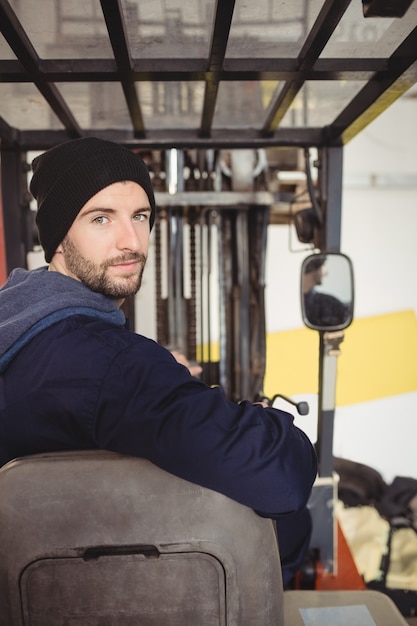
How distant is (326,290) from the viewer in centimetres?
248

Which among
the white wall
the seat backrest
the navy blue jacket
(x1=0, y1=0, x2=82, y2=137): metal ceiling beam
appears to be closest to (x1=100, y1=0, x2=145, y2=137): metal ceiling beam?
(x1=0, y1=0, x2=82, y2=137): metal ceiling beam

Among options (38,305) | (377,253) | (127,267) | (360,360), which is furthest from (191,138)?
(360,360)

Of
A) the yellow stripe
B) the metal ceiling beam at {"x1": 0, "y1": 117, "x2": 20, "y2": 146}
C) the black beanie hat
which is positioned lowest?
the yellow stripe

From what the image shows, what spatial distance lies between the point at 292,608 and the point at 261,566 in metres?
0.90

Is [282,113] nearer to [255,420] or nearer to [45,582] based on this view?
[255,420]

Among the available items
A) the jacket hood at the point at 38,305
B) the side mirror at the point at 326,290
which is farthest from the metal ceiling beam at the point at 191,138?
the jacket hood at the point at 38,305

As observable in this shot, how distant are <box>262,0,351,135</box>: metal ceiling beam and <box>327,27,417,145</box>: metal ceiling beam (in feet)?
0.84

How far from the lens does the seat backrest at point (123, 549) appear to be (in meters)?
1.22

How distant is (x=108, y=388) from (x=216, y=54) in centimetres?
107

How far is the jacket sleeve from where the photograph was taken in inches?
49.4

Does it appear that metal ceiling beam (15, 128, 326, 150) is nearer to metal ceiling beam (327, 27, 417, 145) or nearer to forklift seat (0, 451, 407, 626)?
metal ceiling beam (327, 27, 417, 145)

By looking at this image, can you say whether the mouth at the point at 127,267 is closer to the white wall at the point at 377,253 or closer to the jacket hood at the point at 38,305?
the jacket hood at the point at 38,305

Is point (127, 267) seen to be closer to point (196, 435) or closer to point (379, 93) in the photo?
point (196, 435)

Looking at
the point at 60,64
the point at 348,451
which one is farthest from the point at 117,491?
the point at 348,451
